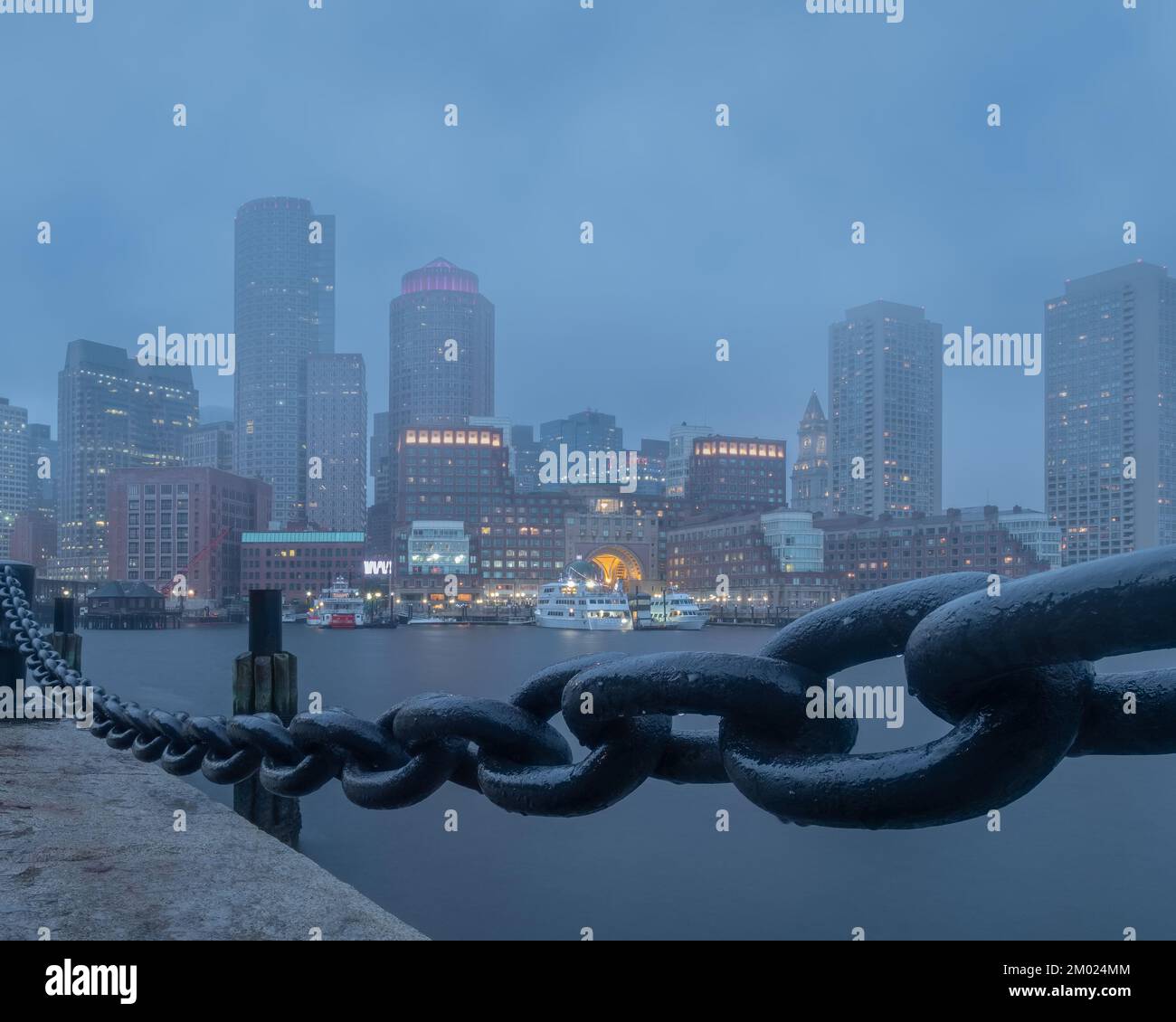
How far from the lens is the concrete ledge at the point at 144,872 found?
314 cm

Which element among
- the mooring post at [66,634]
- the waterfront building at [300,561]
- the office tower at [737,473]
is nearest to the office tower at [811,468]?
the office tower at [737,473]

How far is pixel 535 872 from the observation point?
48.5 feet

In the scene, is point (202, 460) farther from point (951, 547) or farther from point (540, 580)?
point (951, 547)

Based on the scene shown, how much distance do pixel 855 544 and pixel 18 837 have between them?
9661 cm

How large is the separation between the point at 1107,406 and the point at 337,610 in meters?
81.8

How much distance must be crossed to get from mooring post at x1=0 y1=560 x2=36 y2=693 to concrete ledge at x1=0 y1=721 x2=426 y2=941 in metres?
1.26

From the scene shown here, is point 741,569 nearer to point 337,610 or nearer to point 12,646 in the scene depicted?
point 337,610

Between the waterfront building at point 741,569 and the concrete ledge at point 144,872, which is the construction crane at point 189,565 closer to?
the waterfront building at point 741,569

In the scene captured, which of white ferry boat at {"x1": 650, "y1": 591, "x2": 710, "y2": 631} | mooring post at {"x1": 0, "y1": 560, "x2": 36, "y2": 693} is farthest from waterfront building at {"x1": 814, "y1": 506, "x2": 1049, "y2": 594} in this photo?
mooring post at {"x1": 0, "y1": 560, "x2": 36, "y2": 693}

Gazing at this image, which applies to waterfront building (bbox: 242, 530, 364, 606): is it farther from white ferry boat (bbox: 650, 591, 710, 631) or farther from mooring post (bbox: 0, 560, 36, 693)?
mooring post (bbox: 0, 560, 36, 693)

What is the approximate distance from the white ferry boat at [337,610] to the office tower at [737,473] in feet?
215

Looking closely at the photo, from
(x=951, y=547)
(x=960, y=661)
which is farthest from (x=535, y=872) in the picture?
(x=951, y=547)

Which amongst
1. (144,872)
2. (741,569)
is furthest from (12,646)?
(741,569)

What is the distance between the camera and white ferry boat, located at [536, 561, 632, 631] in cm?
7812
